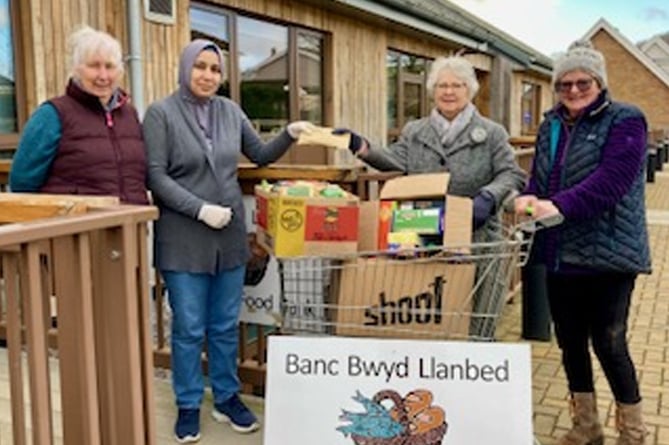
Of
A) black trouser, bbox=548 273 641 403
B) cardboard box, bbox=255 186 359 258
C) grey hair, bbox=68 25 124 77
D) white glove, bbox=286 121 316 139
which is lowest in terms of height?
black trouser, bbox=548 273 641 403

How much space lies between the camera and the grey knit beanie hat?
267 centimetres

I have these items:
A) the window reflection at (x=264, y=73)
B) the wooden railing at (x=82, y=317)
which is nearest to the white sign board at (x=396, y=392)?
the wooden railing at (x=82, y=317)

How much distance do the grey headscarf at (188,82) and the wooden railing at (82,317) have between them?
76cm

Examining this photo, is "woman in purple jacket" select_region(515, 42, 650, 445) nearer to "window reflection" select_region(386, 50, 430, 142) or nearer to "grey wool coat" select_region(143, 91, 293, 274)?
"grey wool coat" select_region(143, 91, 293, 274)

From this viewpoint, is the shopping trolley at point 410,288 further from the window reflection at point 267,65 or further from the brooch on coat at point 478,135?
the window reflection at point 267,65

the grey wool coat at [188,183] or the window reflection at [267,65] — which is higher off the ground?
the window reflection at [267,65]

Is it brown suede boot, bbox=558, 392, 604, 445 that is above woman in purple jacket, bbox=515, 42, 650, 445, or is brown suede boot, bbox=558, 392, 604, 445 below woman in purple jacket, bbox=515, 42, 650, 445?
below

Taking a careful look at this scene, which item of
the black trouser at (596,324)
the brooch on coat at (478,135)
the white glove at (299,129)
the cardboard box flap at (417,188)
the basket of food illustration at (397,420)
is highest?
the white glove at (299,129)

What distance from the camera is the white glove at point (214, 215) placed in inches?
108

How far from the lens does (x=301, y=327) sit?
2631 mm

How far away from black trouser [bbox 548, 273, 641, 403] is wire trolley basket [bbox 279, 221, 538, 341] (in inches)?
16.2

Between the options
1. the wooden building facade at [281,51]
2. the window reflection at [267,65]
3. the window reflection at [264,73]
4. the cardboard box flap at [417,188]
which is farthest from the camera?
the window reflection at [264,73]

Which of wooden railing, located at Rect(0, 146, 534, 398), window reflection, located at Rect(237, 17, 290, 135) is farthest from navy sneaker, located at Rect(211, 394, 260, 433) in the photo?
window reflection, located at Rect(237, 17, 290, 135)

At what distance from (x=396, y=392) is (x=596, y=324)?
91 cm
